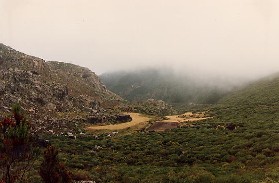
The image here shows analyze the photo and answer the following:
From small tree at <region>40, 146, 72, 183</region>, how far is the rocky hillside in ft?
193

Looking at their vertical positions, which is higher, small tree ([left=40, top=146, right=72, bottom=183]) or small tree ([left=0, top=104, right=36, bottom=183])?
small tree ([left=0, top=104, right=36, bottom=183])

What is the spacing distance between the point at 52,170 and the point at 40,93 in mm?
83921

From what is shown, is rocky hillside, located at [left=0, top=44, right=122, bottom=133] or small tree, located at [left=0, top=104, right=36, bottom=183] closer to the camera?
small tree, located at [left=0, top=104, right=36, bottom=183]

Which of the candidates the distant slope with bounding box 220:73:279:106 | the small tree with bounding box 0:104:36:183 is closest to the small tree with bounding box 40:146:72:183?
the small tree with bounding box 0:104:36:183

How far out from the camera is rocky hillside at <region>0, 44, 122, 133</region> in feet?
327

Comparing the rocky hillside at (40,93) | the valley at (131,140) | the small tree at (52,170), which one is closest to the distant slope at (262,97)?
the valley at (131,140)

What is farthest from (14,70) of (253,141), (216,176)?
(216,176)

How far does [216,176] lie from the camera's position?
151ft

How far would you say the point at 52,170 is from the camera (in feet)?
96.0

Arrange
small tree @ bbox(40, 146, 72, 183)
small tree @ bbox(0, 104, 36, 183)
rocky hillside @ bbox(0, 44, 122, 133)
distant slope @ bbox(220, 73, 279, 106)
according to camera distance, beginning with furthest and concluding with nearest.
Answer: distant slope @ bbox(220, 73, 279, 106), rocky hillside @ bbox(0, 44, 122, 133), small tree @ bbox(40, 146, 72, 183), small tree @ bbox(0, 104, 36, 183)

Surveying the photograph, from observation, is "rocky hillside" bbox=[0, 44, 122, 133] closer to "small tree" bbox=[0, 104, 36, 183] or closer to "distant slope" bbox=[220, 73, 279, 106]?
"distant slope" bbox=[220, 73, 279, 106]

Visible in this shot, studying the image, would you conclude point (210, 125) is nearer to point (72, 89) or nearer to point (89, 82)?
point (72, 89)

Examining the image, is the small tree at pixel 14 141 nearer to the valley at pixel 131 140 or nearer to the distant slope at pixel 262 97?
the valley at pixel 131 140

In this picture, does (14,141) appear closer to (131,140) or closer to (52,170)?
(52,170)
